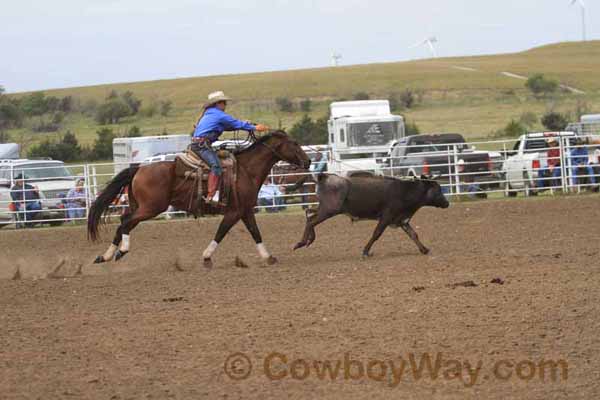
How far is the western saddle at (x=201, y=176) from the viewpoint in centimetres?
1219

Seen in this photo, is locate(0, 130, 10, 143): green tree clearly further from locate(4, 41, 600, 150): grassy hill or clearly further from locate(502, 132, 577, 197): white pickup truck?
locate(502, 132, 577, 197): white pickup truck

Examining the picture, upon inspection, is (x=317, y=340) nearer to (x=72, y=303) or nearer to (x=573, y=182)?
(x=72, y=303)

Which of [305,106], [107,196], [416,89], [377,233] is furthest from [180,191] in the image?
[416,89]

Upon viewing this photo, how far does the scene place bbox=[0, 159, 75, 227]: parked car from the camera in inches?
861

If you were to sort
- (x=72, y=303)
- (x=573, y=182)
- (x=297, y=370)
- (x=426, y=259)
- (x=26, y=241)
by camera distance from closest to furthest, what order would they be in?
1. (x=297, y=370)
2. (x=72, y=303)
3. (x=426, y=259)
4. (x=26, y=241)
5. (x=573, y=182)

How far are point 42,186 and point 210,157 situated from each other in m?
11.5

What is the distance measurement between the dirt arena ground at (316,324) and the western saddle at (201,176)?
0.77 metres

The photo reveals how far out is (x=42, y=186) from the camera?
74.9ft

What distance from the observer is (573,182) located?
2234 centimetres

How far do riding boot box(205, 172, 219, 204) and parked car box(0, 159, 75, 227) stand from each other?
9.62 metres

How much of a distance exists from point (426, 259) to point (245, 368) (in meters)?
5.66

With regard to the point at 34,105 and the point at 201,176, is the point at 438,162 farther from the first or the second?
the point at 34,105

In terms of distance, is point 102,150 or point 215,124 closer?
point 215,124

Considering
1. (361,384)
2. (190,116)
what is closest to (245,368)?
(361,384)
